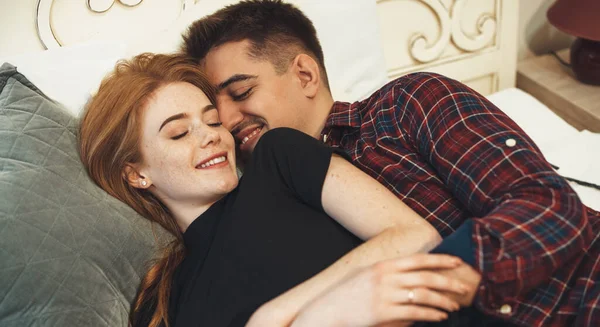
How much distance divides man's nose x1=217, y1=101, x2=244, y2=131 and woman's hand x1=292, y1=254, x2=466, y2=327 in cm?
61

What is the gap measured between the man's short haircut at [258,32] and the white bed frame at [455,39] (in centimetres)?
53

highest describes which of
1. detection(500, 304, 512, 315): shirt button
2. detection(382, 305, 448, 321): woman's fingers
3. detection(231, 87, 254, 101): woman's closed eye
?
detection(231, 87, 254, 101): woman's closed eye

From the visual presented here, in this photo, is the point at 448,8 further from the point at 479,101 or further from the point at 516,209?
the point at 516,209

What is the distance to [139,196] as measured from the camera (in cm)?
132

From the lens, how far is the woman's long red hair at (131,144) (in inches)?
48.0

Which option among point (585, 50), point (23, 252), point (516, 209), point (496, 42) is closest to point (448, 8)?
point (496, 42)

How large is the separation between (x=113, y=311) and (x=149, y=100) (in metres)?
0.49

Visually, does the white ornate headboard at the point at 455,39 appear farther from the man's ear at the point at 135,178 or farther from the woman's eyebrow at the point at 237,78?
the man's ear at the point at 135,178

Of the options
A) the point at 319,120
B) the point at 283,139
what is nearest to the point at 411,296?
the point at 283,139

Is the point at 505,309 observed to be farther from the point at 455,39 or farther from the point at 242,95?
the point at 455,39

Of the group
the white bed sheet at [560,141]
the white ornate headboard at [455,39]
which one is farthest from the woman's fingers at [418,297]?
the white ornate headboard at [455,39]

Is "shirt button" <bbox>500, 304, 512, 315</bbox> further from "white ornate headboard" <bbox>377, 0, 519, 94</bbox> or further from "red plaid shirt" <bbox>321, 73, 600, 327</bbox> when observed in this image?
"white ornate headboard" <bbox>377, 0, 519, 94</bbox>

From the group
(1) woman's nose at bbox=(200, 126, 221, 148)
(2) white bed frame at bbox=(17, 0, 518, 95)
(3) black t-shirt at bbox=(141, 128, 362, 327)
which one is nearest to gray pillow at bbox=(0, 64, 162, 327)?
(3) black t-shirt at bbox=(141, 128, 362, 327)

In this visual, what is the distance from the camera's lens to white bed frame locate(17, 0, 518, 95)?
2002mm
